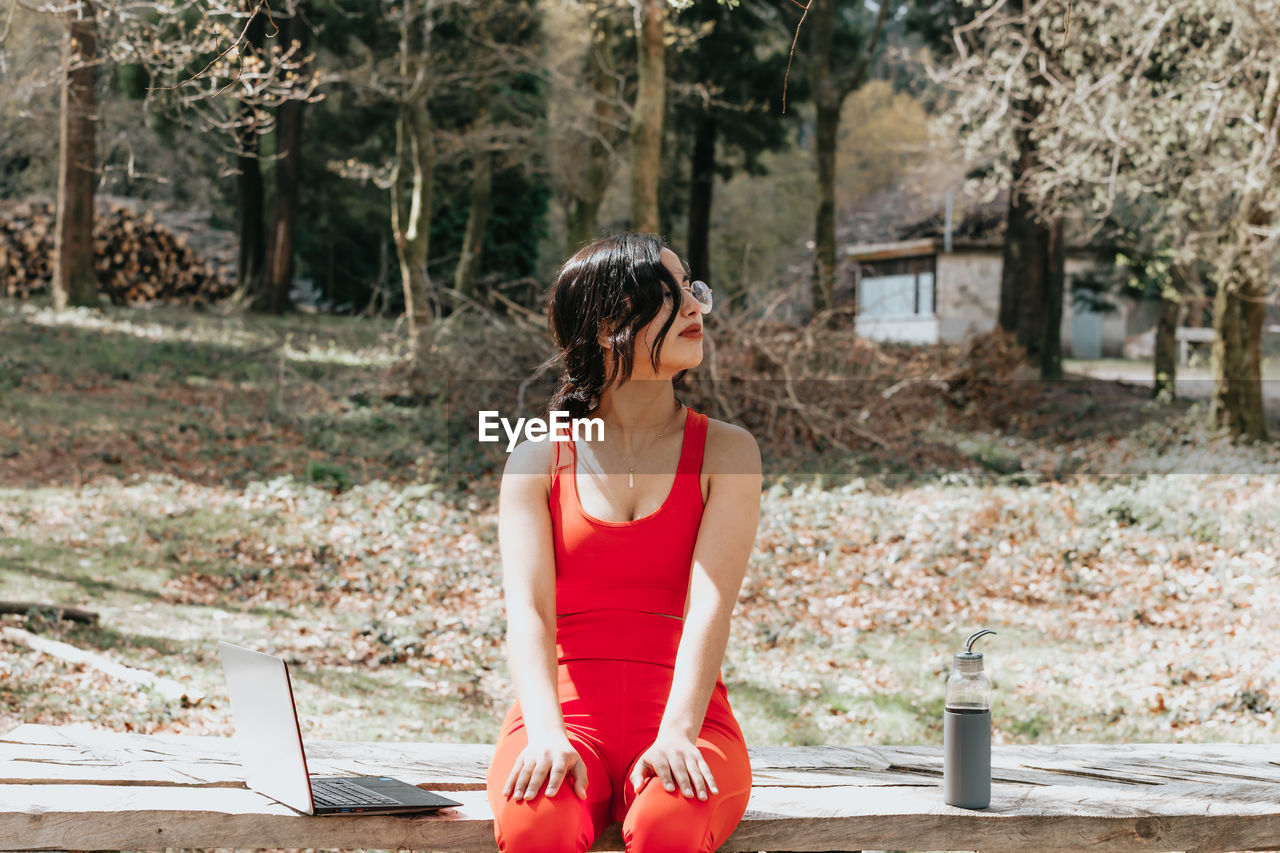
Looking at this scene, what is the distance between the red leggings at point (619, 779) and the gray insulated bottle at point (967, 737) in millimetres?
477

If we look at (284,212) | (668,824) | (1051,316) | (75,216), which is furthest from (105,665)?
(1051,316)

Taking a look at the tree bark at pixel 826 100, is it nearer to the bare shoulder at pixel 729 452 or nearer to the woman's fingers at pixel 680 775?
the bare shoulder at pixel 729 452

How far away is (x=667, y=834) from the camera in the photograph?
241 centimetres

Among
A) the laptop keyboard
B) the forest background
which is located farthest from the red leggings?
the forest background

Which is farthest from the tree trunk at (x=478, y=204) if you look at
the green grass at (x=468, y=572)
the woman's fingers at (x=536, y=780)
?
the woman's fingers at (x=536, y=780)

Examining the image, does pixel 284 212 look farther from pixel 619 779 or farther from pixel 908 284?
pixel 619 779

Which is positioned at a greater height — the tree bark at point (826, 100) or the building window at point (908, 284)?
the tree bark at point (826, 100)

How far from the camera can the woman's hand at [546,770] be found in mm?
2467

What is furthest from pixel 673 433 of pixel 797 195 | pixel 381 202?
pixel 797 195

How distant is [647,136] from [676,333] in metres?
9.65

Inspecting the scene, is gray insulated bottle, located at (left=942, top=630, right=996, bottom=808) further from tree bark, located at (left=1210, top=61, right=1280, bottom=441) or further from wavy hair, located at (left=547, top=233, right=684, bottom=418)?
tree bark, located at (left=1210, top=61, right=1280, bottom=441)

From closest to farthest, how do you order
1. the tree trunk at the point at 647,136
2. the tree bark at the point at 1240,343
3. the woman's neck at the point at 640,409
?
the woman's neck at the point at 640,409 → the tree trunk at the point at 647,136 → the tree bark at the point at 1240,343

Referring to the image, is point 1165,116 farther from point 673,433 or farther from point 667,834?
point 667,834

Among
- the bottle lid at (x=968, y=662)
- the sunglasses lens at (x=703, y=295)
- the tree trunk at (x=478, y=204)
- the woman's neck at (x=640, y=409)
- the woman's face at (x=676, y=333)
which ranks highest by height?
the tree trunk at (x=478, y=204)
